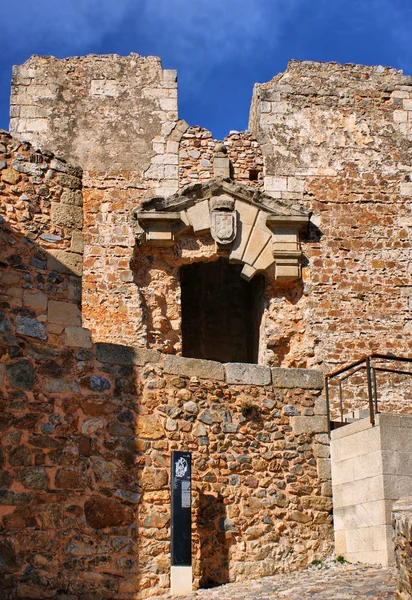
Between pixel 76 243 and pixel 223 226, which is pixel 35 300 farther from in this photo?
pixel 223 226

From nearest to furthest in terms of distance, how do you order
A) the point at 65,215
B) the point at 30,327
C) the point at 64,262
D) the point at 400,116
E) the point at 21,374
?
the point at 21,374 < the point at 30,327 < the point at 64,262 < the point at 65,215 < the point at 400,116

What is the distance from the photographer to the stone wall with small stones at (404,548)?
5.77 meters

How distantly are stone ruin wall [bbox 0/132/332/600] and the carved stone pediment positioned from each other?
3.21 meters

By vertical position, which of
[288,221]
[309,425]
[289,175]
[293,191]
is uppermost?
[289,175]

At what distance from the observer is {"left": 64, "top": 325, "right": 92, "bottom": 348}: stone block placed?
8117 mm

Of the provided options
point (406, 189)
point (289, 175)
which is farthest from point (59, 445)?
point (406, 189)

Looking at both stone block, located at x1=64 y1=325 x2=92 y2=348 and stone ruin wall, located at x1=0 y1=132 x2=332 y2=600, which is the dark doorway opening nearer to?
stone ruin wall, located at x1=0 y1=132 x2=332 y2=600

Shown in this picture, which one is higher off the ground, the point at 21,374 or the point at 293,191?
the point at 293,191

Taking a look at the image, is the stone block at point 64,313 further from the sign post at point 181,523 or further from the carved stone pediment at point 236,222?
the carved stone pediment at point 236,222

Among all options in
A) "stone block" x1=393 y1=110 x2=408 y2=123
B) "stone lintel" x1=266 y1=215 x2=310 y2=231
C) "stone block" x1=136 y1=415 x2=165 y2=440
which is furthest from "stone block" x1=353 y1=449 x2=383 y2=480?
"stone block" x1=393 y1=110 x2=408 y2=123

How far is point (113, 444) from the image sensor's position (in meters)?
8.09

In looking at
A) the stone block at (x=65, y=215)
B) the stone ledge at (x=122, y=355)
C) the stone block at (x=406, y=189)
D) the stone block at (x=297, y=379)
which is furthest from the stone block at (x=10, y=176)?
the stone block at (x=406, y=189)

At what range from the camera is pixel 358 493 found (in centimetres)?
870

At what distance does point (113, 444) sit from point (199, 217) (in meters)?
4.92
